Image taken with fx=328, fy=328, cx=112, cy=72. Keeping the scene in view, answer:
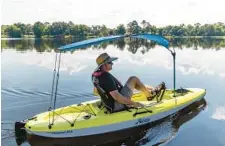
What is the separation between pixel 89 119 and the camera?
25.8 feet

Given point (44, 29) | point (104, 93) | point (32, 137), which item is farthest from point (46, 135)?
point (44, 29)

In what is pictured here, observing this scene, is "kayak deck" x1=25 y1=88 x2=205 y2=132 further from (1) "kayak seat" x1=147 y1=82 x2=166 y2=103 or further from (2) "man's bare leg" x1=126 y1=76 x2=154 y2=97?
(2) "man's bare leg" x1=126 y1=76 x2=154 y2=97

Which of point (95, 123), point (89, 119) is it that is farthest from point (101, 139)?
point (89, 119)

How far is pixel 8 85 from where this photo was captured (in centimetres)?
1380

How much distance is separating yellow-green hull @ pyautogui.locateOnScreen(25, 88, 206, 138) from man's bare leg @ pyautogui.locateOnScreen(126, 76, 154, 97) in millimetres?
345

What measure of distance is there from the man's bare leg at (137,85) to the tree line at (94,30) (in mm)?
102580

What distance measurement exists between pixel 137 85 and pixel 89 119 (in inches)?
75.6

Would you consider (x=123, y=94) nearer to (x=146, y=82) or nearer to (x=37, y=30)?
(x=146, y=82)

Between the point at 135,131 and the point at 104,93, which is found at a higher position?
the point at 104,93

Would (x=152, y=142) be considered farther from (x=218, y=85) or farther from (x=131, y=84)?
(x=218, y=85)

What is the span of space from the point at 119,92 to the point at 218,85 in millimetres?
6743

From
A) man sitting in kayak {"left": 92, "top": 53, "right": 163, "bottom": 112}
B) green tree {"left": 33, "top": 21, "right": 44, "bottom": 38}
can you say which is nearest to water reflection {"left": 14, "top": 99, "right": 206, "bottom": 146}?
man sitting in kayak {"left": 92, "top": 53, "right": 163, "bottom": 112}

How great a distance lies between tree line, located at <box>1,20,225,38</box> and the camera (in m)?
111

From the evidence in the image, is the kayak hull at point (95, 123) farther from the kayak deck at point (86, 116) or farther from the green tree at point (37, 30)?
the green tree at point (37, 30)
